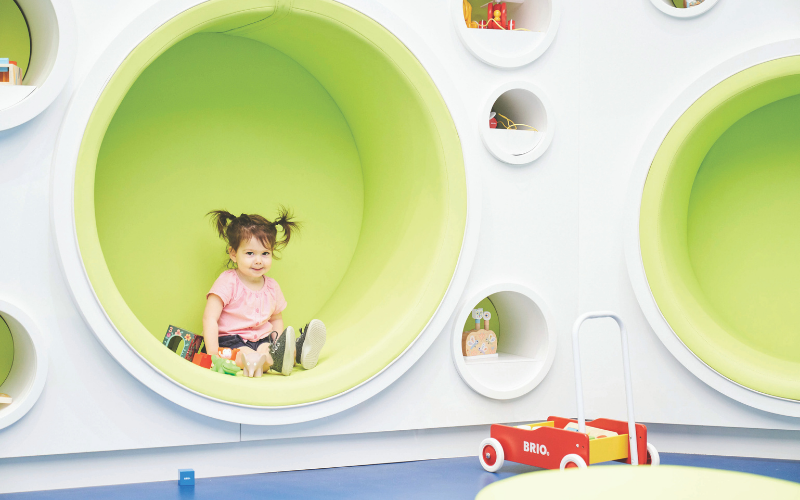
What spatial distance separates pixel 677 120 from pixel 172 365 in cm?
210

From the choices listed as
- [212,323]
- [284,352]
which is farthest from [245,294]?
[284,352]

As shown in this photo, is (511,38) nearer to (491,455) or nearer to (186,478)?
(491,455)

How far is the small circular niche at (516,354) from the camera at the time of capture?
101 inches

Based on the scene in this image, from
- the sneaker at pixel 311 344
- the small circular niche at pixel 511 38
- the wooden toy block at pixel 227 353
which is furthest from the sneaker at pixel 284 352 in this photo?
the small circular niche at pixel 511 38

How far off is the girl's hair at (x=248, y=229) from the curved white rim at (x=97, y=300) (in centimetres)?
74

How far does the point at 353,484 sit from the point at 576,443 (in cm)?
75

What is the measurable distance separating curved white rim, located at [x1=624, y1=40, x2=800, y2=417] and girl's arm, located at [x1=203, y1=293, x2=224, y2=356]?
5.39 ft

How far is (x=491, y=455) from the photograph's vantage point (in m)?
2.40

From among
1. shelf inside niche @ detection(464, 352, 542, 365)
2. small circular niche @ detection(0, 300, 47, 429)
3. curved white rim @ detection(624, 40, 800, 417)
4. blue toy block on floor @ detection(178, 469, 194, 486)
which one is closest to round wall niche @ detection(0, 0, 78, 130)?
small circular niche @ detection(0, 300, 47, 429)

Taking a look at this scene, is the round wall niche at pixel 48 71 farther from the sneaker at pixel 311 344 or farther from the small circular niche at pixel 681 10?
the small circular niche at pixel 681 10

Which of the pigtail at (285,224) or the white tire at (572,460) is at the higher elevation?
the pigtail at (285,224)

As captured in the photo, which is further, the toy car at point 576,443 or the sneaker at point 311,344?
the sneaker at point 311,344

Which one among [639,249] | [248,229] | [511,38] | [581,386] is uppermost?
[511,38]

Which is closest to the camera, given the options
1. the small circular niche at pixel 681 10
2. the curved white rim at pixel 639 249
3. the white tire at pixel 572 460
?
the white tire at pixel 572 460
